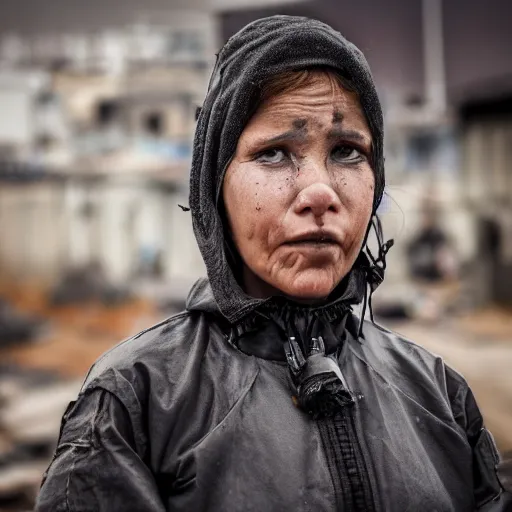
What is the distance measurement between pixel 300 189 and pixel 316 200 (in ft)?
0.12

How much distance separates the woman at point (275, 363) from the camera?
1.12m

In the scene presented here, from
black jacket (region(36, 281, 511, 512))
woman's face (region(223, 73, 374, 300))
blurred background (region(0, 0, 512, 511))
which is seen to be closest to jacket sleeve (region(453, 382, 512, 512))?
black jacket (region(36, 281, 511, 512))

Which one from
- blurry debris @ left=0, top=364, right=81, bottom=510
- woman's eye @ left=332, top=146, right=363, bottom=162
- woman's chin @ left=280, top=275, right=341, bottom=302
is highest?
woman's eye @ left=332, top=146, right=363, bottom=162

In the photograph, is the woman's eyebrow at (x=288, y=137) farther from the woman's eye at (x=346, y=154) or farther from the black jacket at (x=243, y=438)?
the black jacket at (x=243, y=438)

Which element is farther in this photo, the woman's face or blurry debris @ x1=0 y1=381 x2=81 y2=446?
blurry debris @ x1=0 y1=381 x2=81 y2=446

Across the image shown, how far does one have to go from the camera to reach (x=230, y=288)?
1248 millimetres

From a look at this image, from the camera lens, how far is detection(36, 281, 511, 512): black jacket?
110cm

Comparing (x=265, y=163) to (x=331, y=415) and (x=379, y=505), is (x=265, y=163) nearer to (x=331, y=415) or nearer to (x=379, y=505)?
(x=331, y=415)

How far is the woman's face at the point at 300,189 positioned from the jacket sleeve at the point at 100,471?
13.9 inches

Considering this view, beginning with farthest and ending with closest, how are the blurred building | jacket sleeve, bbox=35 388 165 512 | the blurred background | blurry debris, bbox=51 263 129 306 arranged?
1. blurry debris, bbox=51 263 129 306
2. the blurred building
3. the blurred background
4. jacket sleeve, bbox=35 388 165 512

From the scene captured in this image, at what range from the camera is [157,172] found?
35.8ft

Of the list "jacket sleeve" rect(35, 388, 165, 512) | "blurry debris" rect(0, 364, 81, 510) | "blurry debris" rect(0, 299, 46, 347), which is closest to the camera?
"jacket sleeve" rect(35, 388, 165, 512)

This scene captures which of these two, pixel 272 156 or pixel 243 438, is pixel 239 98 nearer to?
pixel 272 156

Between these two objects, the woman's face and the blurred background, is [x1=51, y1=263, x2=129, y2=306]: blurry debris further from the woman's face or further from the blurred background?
the woman's face
